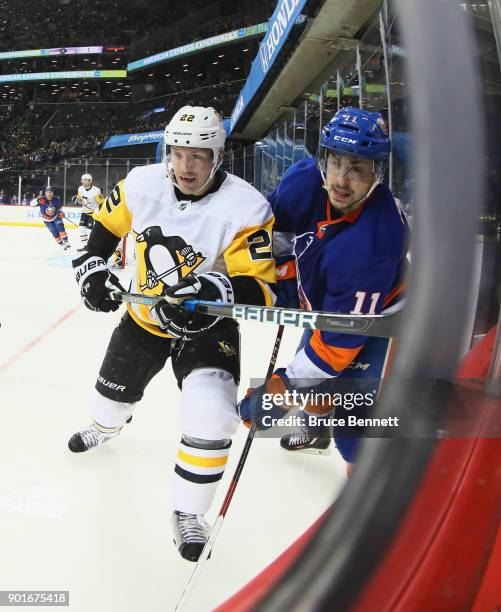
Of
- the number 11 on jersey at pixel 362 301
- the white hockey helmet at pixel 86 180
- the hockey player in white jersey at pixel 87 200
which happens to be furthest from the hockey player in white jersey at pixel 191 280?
the hockey player in white jersey at pixel 87 200

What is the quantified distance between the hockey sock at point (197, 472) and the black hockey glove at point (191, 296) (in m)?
0.26

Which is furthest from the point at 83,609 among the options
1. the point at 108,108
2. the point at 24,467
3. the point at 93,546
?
the point at 108,108

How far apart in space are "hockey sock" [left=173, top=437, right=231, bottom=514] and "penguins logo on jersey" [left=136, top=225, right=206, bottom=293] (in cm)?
39

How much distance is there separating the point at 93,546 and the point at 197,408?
1.30 feet

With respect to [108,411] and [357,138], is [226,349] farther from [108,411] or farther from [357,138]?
[357,138]

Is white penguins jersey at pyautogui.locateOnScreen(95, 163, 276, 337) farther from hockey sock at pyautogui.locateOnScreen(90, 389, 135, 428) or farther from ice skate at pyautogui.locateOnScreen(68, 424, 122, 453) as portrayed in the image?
ice skate at pyautogui.locateOnScreen(68, 424, 122, 453)

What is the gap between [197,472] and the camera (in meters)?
1.27

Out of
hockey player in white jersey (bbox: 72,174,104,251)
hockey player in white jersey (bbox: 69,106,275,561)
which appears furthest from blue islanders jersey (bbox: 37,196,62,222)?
hockey player in white jersey (bbox: 69,106,275,561)

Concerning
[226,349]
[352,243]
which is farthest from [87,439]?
[352,243]

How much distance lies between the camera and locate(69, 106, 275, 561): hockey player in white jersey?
4.17 ft

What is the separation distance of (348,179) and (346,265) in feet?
0.58

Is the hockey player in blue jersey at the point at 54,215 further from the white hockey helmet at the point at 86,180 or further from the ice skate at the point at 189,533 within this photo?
the ice skate at the point at 189,533

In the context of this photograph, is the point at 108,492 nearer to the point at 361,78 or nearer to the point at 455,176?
the point at 455,176

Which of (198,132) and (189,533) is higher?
(198,132)
